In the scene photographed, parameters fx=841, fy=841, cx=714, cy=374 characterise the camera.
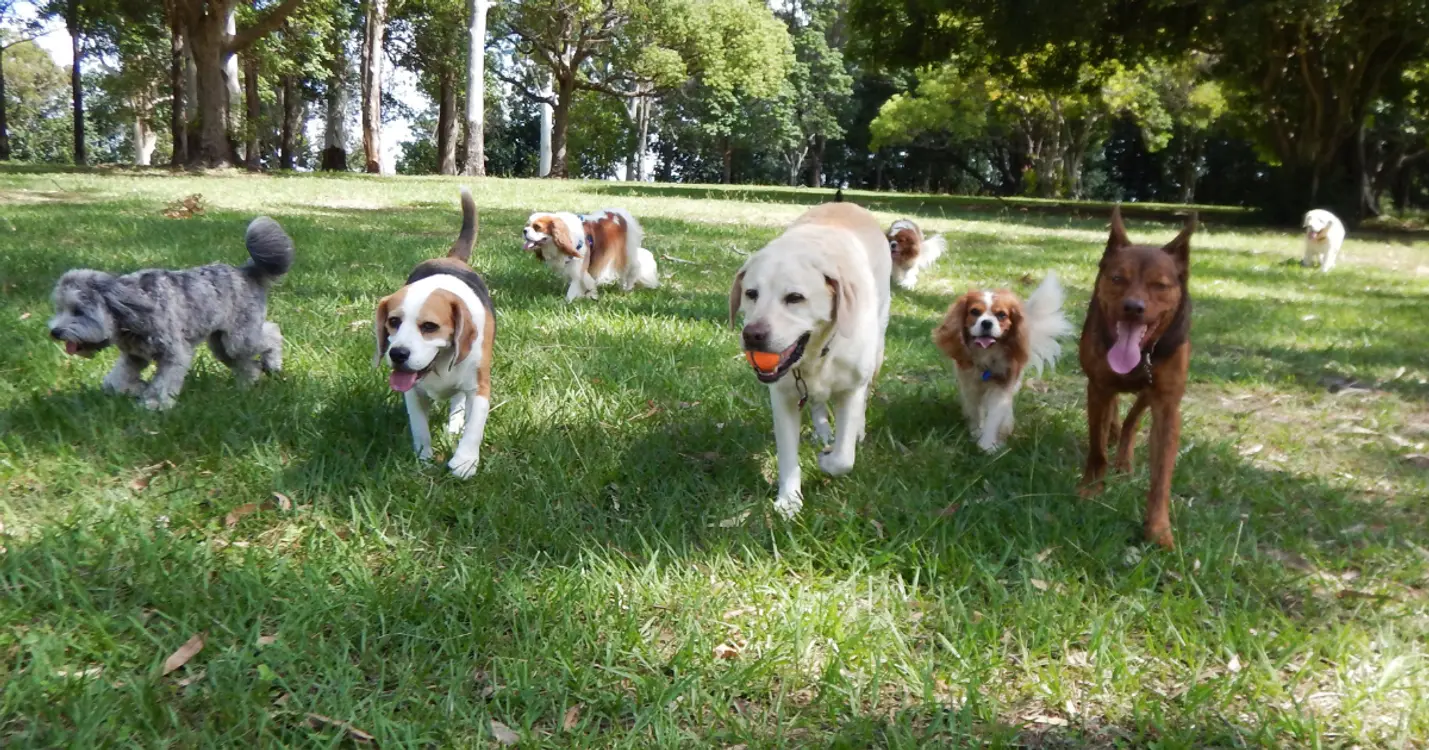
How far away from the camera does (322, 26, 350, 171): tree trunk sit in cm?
3716

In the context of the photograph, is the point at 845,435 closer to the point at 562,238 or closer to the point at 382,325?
the point at 382,325

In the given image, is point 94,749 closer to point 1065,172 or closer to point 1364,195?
point 1364,195

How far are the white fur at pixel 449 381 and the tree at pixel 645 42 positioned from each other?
36.7m

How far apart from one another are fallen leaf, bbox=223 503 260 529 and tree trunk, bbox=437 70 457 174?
1441 inches

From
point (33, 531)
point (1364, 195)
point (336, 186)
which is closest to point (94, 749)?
point (33, 531)

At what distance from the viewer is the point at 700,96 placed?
183 feet

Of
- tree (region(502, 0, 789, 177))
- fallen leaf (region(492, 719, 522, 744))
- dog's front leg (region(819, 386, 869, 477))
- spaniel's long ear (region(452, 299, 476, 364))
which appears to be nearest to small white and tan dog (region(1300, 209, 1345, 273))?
dog's front leg (region(819, 386, 869, 477))

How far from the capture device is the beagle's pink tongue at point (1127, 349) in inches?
128

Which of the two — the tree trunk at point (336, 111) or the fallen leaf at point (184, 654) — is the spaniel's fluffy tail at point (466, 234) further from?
the tree trunk at point (336, 111)

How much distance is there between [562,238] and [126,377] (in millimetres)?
4009

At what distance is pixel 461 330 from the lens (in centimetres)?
386

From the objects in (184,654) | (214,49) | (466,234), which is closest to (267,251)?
(466,234)

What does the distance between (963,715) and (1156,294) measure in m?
1.91

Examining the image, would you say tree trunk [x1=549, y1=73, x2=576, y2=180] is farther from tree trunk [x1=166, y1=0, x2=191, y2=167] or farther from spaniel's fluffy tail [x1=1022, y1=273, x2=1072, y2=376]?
spaniel's fluffy tail [x1=1022, y1=273, x2=1072, y2=376]
